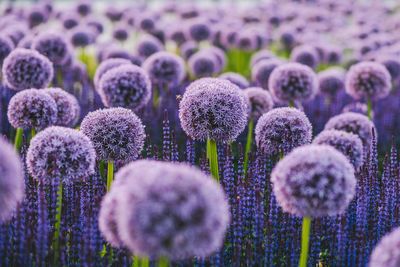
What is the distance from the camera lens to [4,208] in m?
2.17

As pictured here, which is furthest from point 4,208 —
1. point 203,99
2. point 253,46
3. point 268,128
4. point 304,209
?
point 253,46

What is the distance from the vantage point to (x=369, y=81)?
23.0 feet

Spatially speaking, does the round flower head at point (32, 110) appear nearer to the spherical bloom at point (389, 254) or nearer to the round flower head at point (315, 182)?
the round flower head at point (315, 182)

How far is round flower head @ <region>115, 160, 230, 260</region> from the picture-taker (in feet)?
6.72

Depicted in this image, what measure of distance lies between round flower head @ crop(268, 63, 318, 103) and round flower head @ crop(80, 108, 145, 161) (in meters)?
2.98

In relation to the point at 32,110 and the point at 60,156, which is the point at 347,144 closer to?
the point at 60,156

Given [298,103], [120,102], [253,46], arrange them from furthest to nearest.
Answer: [253,46]
[298,103]
[120,102]

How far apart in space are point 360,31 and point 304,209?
1313cm

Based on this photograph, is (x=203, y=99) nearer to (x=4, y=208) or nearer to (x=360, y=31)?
(x=4, y=208)

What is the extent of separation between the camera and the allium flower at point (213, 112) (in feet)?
12.9

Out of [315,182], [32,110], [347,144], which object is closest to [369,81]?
[347,144]

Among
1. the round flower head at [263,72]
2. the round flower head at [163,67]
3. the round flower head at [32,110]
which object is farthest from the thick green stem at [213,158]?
the round flower head at [263,72]

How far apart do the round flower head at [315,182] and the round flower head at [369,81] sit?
4.55 meters

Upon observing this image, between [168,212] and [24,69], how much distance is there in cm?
442
